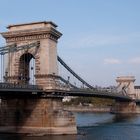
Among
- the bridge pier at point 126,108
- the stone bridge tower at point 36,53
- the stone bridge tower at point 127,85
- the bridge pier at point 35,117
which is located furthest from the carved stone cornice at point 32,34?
the stone bridge tower at point 127,85

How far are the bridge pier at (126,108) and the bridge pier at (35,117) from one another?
66396 millimetres

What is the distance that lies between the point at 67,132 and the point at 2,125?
708 cm

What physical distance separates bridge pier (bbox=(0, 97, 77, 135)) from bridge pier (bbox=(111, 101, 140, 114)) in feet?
218

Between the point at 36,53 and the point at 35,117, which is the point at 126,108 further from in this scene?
the point at 35,117

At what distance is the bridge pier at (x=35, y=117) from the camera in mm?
46469

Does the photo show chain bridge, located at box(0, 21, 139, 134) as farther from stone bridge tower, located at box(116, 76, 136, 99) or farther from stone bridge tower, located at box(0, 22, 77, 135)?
stone bridge tower, located at box(116, 76, 136, 99)

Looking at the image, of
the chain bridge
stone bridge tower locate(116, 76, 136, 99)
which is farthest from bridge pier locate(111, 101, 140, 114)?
the chain bridge

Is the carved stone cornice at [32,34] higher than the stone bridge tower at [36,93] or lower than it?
higher

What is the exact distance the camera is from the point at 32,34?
49688mm

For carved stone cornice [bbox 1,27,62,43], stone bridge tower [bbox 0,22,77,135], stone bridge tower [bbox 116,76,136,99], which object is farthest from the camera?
stone bridge tower [bbox 116,76,136,99]

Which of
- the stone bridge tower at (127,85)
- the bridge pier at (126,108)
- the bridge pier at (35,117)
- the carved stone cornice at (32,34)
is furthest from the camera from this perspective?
the stone bridge tower at (127,85)

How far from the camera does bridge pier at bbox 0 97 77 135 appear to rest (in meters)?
46.5

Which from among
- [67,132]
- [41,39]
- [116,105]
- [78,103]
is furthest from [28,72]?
[78,103]

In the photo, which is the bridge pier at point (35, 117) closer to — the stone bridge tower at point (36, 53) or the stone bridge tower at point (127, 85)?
the stone bridge tower at point (36, 53)
